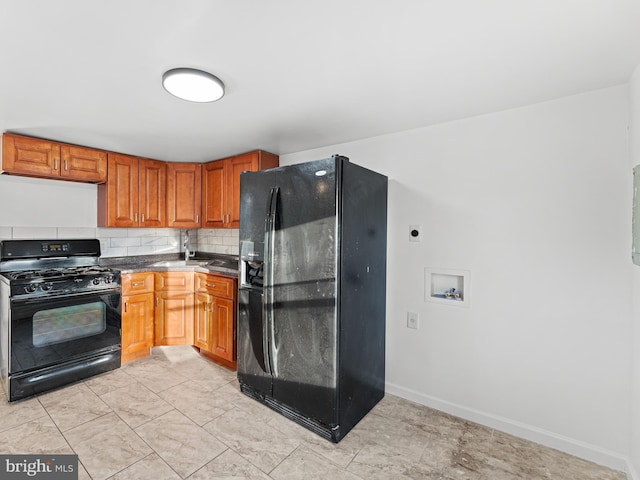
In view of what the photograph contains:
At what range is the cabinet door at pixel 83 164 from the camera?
9.34 feet

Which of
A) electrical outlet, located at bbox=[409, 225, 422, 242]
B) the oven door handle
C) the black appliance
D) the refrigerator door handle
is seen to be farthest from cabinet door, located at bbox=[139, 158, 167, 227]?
electrical outlet, located at bbox=[409, 225, 422, 242]

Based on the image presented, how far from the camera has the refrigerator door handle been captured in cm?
223

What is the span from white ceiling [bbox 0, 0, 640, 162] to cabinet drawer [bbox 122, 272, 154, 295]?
4.75ft

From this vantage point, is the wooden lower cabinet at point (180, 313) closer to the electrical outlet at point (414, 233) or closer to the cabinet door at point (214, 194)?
the cabinet door at point (214, 194)

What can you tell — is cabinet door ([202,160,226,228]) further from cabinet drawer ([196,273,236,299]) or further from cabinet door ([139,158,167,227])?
cabinet drawer ([196,273,236,299])

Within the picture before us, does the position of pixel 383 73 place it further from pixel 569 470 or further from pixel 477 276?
pixel 569 470

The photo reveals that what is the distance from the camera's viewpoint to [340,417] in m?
2.00

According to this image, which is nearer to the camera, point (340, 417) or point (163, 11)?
point (163, 11)

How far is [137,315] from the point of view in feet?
10.2

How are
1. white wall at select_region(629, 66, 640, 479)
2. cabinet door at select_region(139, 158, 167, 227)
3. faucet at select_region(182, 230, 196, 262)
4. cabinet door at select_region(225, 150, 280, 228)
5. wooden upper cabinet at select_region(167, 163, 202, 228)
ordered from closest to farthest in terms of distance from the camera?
white wall at select_region(629, 66, 640, 479)
cabinet door at select_region(225, 150, 280, 228)
cabinet door at select_region(139, 158, 167, 227)
wooden upper cabinet at select_region(167, 163, 202, 228)
faucet at select_region(182, 230, 196, 262)

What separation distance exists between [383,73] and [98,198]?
3214mm

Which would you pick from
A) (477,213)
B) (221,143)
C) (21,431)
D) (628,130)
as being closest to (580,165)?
(628,130)

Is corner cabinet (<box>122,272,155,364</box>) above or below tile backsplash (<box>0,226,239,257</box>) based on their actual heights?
below

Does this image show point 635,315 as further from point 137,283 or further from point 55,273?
point 55,273
